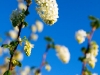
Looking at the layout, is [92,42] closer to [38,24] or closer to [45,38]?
[45,38]

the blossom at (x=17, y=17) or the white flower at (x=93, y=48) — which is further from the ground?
the white flower at (x=93, y=48)

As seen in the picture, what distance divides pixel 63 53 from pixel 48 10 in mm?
1105

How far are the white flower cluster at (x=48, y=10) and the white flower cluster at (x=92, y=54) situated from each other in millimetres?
1338

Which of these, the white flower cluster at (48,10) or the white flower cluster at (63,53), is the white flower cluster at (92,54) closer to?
the white flower cluster at (63,53)

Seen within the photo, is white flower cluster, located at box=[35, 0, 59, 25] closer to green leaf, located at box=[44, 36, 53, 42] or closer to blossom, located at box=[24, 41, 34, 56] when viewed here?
blossom, located at box=[24, 41, 34, 56]

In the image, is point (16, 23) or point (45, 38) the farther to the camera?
point (45, 38)

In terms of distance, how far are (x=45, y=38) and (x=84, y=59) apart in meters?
0.73

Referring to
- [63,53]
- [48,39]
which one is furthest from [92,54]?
[48,39]

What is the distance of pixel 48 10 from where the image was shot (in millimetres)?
3889

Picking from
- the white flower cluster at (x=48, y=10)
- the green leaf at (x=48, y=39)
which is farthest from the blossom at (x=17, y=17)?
the green leaf at (x=48, y=39)

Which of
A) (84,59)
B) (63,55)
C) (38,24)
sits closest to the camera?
(63,55)

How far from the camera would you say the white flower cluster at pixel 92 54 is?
16.2 feet

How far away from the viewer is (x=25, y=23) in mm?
3998

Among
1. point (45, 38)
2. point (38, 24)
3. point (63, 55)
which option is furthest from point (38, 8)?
point (38, 24)
